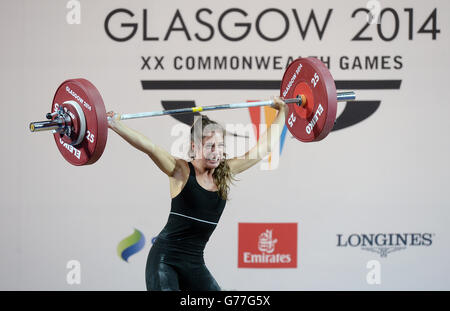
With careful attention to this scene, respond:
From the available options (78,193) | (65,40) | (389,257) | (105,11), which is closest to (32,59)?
(65,40)

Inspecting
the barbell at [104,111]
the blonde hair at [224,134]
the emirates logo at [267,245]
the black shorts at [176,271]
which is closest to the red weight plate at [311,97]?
the barbell at [104,111]

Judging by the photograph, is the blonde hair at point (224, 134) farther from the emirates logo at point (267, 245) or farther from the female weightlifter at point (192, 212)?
the emirates logo at point (267, 245)

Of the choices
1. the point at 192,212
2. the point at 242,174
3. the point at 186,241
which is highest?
the point at 242,174

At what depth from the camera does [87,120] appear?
2.73m

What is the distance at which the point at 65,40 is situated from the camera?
4270mm

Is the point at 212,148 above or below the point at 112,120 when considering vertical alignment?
below

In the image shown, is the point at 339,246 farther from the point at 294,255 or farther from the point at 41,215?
the point at 41,215

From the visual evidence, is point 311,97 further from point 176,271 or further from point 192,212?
point 176,271

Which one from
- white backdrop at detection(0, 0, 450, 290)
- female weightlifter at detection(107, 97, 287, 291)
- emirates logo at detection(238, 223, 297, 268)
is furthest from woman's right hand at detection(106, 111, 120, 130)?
emirates logo at detection(238, 223, 297, 268)

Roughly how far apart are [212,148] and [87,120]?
2.10ft

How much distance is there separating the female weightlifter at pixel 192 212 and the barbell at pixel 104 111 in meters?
0.19

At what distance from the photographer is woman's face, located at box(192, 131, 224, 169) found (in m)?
3.03

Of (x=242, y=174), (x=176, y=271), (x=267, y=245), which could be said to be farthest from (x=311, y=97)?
(x=267, y=245)
